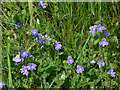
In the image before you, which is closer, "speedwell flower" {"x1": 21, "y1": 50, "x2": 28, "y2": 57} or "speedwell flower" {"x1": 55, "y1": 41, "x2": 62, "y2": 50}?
"speedwell flower" {"x1": 21, "y1": 50, "x2": 28, "y2": 57}

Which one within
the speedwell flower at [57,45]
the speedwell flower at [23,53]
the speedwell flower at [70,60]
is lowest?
the speedwell flower at [70,60]

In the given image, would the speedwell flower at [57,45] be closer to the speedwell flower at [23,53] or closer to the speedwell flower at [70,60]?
the speedwell flower at [70,60]

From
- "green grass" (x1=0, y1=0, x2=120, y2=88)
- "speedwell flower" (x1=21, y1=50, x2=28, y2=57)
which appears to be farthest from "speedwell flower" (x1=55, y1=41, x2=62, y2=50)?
"speedwell flower" (x1=21, y1=50, x2=28, y2=57)

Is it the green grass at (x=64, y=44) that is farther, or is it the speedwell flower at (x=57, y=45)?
the speedwell flower at (x=57, y=45)

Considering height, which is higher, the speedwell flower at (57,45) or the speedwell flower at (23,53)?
the speedwell flower at (57,45)

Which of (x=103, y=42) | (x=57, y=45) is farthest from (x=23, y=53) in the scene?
(x=103, y=42)

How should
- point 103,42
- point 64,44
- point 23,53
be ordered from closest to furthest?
point 23,53, point 103,42, point 64,44

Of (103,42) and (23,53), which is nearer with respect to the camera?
(23,53)

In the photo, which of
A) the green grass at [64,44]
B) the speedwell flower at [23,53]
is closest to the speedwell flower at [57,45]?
the green grass at [64,44]

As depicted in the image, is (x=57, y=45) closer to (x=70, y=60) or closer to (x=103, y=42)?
(x=70, y=60)

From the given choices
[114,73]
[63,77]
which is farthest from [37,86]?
[114,73]

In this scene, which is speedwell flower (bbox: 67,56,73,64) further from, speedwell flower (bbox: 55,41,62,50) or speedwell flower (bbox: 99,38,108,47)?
speedwell flower (bbox: 99,38,108,47)
